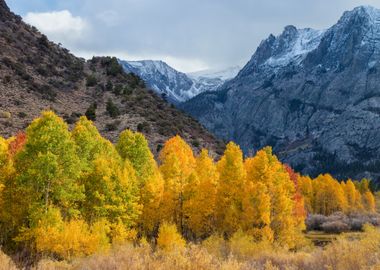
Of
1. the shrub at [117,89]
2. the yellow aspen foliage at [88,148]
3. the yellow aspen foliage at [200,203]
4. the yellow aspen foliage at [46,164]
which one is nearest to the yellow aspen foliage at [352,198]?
the shrub at [117,89]

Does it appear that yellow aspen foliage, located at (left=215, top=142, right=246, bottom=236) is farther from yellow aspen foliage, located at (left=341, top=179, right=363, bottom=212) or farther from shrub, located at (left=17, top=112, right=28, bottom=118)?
yellow aspen foliage, located at (left=341, top=179, right=363, bottom=212)

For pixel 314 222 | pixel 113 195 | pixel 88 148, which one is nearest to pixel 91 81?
pixel 314 222

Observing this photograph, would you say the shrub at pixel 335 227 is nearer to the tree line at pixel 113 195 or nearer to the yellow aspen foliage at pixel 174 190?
the tree line at pixel 113 195

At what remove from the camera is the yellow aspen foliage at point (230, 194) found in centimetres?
4400

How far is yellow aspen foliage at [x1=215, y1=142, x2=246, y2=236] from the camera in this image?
44.0 metres

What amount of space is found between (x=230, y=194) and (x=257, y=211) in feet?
11.9

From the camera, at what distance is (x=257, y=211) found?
4256 centimetres

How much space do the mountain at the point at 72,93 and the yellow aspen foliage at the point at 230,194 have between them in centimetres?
3316

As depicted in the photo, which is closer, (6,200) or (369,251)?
(369,251)

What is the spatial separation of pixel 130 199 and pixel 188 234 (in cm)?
1316

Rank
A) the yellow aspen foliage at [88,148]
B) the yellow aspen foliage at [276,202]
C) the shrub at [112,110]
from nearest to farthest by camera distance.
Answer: the yellow aspen foliage at [88,148]
the yellow aspen foliage at [276,202]
the shrub at [112,110]

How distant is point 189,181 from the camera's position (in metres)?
46.6

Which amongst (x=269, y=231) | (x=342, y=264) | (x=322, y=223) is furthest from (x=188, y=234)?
(x=322, y=223)

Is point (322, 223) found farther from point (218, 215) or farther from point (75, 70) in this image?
point (75, 70)
